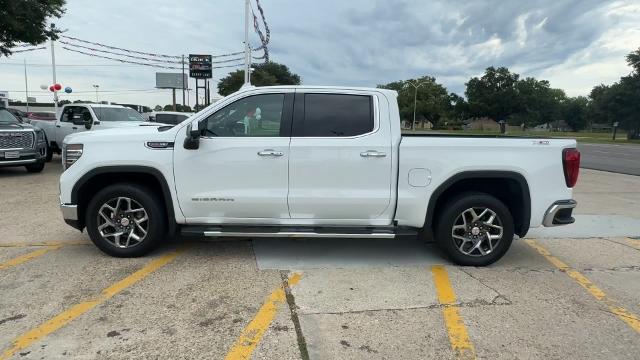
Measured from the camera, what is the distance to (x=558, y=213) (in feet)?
15.8

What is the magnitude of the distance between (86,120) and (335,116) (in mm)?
10708

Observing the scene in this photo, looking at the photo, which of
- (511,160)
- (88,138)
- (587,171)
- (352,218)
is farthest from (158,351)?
(587,171)

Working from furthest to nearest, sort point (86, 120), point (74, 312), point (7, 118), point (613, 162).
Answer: point (613, 162) → point (86, 120) → point (7, 118) → point (74, 312)

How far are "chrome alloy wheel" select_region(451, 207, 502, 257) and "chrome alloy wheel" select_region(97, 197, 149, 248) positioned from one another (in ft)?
11.0

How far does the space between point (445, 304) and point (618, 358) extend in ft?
4.27

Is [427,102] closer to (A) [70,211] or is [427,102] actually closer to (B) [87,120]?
(B) [87,120]

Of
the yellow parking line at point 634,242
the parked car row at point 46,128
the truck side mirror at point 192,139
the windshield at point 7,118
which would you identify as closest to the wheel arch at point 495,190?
the yellow parking line at point 634,242

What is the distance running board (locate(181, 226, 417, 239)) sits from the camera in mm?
4758

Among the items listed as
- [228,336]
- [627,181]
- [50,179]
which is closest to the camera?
[228,336]

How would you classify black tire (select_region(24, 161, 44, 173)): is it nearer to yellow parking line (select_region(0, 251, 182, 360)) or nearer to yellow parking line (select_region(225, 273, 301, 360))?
yellow parking line (select_region(0, 251, 182, 360))

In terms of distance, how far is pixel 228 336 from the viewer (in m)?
3.42

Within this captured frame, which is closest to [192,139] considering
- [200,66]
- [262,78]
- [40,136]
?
[40,136]

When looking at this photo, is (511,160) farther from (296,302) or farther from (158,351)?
(158,351)

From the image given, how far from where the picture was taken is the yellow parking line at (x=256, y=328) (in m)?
3.20
